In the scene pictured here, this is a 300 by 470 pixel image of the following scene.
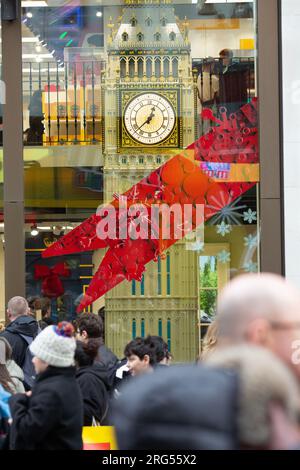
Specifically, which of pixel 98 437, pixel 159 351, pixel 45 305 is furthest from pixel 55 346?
pixel 45 305

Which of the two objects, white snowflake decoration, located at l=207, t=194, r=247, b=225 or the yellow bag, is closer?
the yellow bag

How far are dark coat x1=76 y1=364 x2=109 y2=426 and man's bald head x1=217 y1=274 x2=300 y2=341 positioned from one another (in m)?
4.37

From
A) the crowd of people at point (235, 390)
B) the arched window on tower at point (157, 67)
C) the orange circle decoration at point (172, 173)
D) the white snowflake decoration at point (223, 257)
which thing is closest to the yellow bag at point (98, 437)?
the white snowflake decoration at point (223, 257)

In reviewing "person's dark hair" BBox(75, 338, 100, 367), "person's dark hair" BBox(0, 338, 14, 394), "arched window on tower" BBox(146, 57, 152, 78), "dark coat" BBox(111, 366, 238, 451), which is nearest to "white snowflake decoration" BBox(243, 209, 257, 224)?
"arched window on tower" BBox(146, 57, 152, 78)

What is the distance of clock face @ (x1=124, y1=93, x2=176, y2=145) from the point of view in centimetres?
1048

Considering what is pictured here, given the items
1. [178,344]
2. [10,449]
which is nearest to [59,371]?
[10,449]

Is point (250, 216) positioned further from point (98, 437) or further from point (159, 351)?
point (98, 437)

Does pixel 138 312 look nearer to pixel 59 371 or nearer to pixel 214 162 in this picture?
pixel 214 162

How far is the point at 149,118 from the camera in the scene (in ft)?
34.4

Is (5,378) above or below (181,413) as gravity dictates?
below

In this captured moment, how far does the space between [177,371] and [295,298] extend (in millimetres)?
484

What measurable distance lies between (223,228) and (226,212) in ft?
0.59

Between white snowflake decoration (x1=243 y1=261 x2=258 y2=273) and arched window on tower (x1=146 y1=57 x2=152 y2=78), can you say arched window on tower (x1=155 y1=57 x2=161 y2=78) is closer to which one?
arched window on tower (x1=146 y1=57 x2=152 y2=78)

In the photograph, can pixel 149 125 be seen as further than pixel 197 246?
Yes
